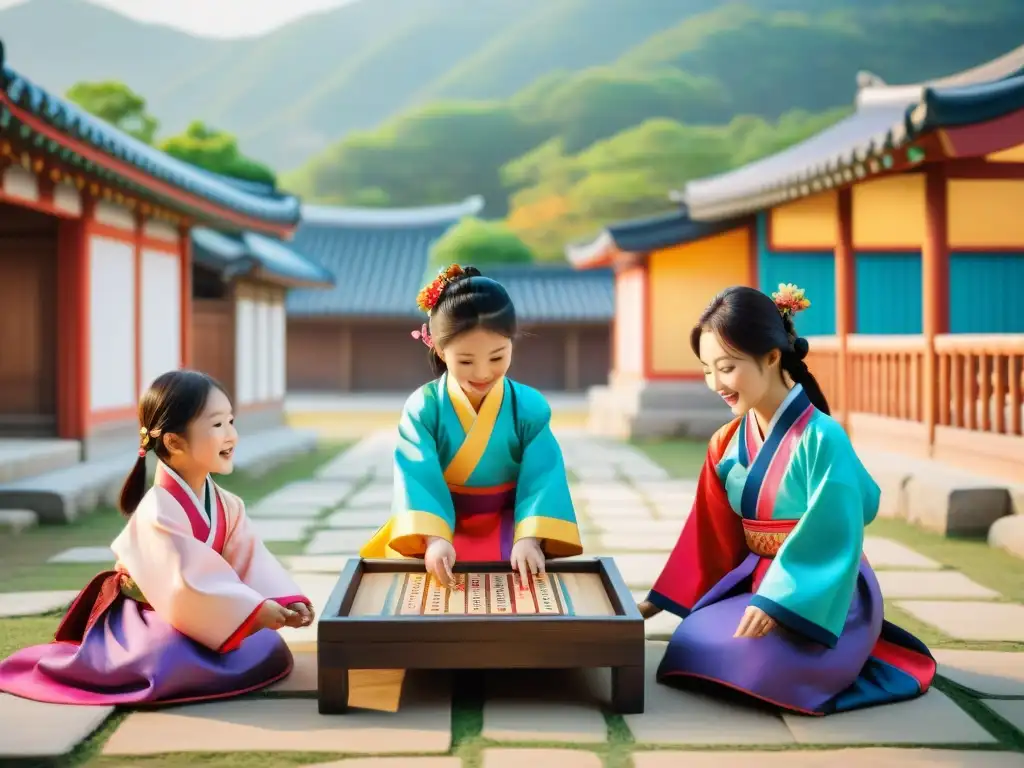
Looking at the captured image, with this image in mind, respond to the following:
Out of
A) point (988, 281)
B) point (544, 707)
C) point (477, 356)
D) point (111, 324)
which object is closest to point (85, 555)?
point (477, 356)

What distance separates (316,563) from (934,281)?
495cm

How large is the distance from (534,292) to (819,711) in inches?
1014

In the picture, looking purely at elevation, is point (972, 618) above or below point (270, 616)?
below

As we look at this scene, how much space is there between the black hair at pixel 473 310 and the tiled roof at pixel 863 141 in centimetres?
413

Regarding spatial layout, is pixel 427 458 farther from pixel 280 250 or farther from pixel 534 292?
pixel 534 292

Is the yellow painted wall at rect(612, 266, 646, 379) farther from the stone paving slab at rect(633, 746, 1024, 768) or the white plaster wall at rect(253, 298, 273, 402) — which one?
the stone paving slab at rect(633, 746, 1024, 768)

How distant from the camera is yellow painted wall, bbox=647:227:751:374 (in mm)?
14047

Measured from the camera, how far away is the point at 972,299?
A: 37.5 feet

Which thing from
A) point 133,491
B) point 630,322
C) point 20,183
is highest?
point 20,183

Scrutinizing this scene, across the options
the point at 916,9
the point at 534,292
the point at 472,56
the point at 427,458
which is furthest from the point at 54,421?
the point at 472,56

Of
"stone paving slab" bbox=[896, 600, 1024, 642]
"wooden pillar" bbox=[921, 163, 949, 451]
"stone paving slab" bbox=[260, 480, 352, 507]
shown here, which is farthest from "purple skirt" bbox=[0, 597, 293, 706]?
"wooden pillar" bbox=[921, 163, 949, 451]

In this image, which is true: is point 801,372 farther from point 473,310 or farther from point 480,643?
point 480,643

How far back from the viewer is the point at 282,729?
8.71 feet

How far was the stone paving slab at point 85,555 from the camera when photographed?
17.3ft
